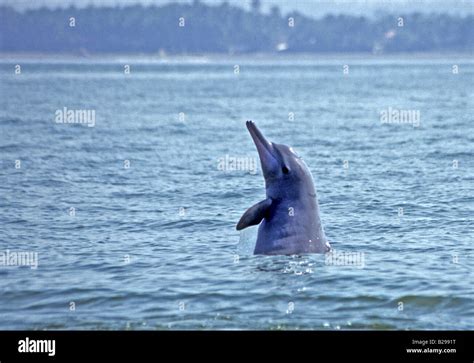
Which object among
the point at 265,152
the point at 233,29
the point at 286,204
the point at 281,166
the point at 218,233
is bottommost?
the point at 218,233

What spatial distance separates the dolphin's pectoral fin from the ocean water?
994mm

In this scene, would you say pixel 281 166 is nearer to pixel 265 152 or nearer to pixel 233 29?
pixel 265 152

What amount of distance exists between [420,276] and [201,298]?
410 cm

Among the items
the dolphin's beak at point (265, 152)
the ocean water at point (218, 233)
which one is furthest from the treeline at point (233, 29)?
the dolphin's beak at point (265, 152)

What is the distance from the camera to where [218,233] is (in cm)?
2373

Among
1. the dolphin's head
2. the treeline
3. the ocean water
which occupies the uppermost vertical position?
the treeline

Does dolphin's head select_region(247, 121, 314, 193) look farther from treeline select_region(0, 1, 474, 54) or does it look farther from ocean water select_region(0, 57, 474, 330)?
treeline select_region(0, 1, 474, 54)

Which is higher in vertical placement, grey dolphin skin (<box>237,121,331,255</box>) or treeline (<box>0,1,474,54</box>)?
treeline (<box>0,1,474,54</box>)

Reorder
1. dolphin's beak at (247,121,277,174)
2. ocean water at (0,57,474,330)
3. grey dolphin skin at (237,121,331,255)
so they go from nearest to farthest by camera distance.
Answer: ocean water at (0,57,474,330)
grey dolphin skin at (237,121,331,255)
dolphin's beak at (247,121,277,174)

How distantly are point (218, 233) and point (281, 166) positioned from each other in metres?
4.95

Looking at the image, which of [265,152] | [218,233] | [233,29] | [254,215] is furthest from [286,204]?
[233,29]

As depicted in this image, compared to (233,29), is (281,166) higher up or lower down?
lower down

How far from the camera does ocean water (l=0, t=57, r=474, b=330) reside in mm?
17938

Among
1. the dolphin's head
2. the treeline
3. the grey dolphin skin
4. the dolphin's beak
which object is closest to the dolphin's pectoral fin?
the grey dolphin skin
